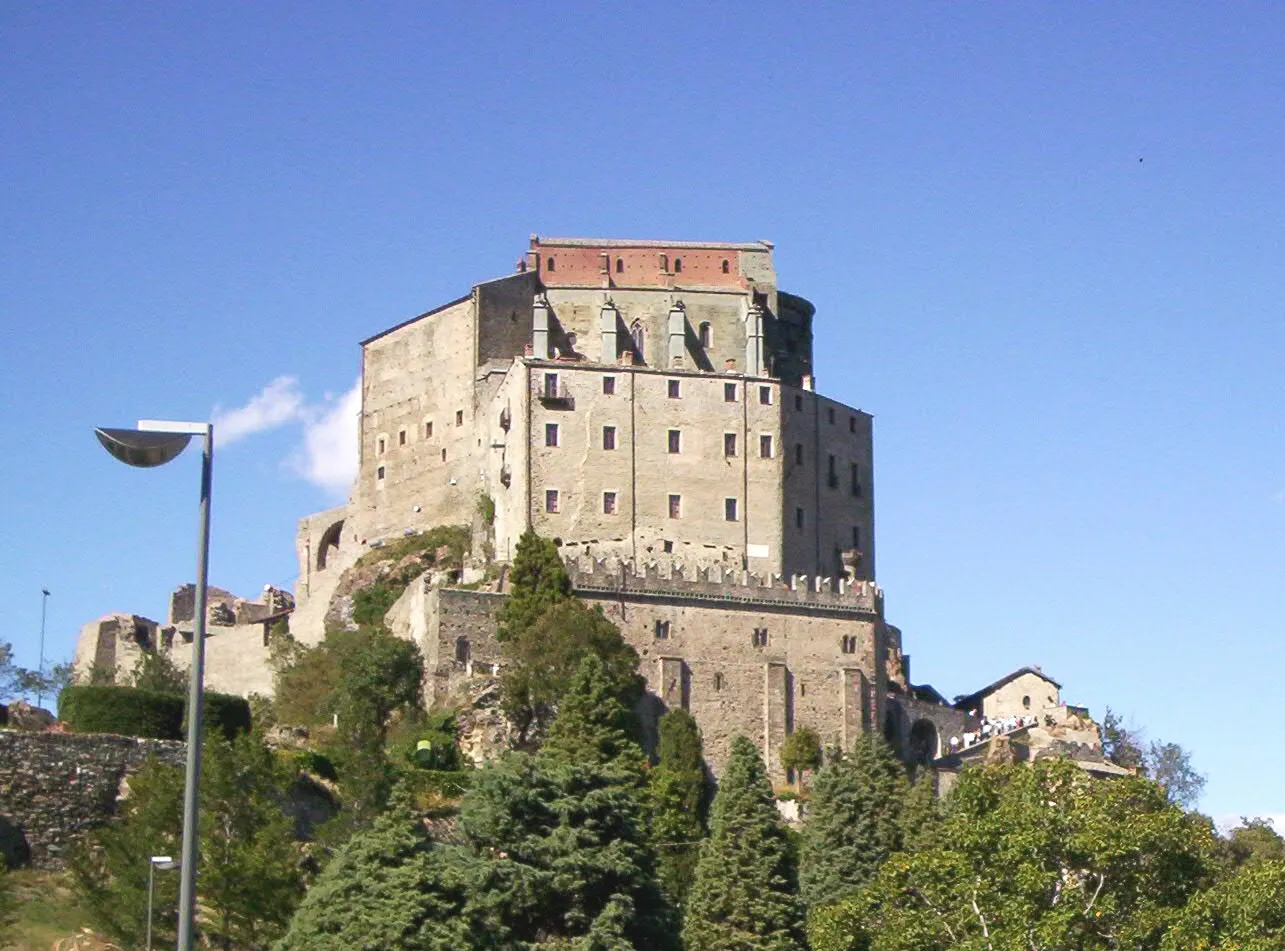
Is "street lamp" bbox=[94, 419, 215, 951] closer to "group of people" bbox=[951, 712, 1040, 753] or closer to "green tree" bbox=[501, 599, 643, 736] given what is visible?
"green tree" bbox=[501, 599, 643, 736]

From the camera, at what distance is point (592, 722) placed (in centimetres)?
7912

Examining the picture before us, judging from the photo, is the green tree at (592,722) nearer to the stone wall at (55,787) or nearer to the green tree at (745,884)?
the green tree at (745,884)

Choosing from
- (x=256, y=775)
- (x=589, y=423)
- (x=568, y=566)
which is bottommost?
(x=256, y=775)

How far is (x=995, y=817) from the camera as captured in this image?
5153 centimetres

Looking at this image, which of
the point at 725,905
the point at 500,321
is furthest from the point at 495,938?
the point at 500,321

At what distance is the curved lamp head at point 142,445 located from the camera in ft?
96.6

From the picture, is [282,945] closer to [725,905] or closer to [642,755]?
[725,905]

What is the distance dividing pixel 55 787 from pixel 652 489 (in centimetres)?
3837

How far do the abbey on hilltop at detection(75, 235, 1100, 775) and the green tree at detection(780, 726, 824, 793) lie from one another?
431 mm

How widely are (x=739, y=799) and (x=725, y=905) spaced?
4235 millimetres

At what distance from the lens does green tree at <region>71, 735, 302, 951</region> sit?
53.5m

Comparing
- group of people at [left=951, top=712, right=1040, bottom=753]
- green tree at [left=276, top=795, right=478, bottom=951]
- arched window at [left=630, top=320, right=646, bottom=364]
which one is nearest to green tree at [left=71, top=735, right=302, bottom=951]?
green tree at [left=276, top=795, right=478, bottom=951]

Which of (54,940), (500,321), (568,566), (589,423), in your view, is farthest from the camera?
(500,321)

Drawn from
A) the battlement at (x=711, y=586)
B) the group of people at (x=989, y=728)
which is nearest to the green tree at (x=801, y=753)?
the battlement at (x=711, y=586)
